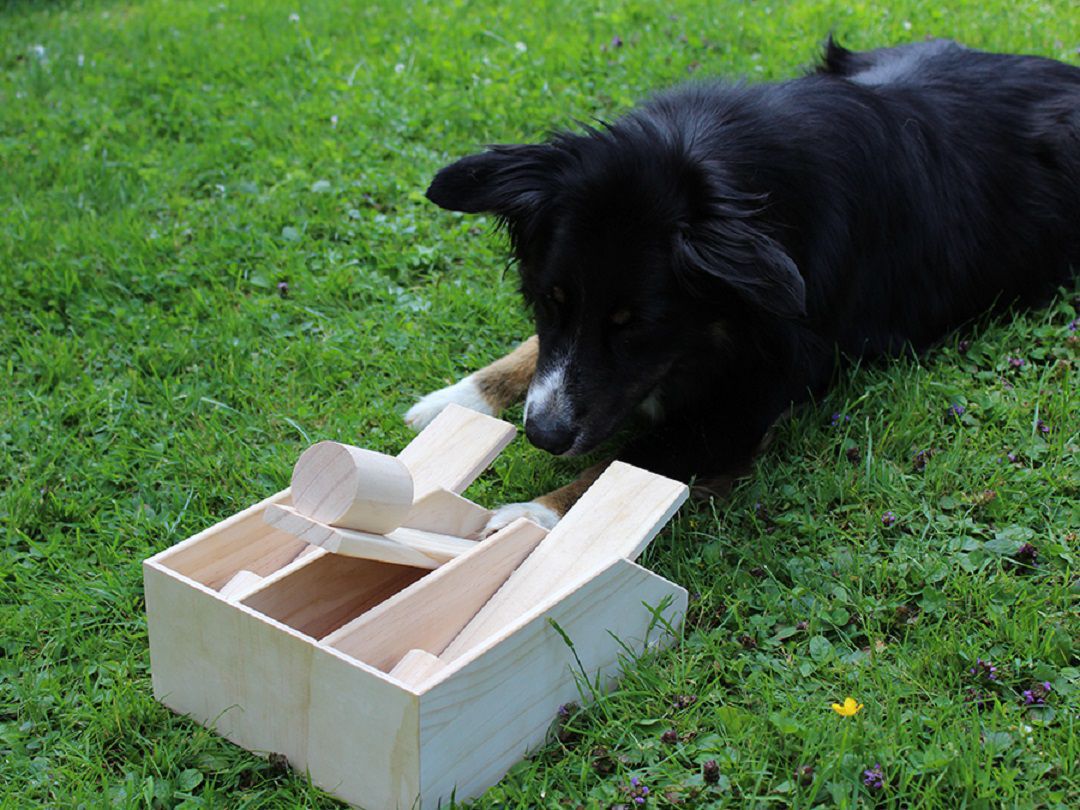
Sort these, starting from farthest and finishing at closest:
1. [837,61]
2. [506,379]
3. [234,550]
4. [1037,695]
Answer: [837,61] → [506,379] → [234,550] → [1037,695]

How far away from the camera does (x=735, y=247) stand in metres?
3.01

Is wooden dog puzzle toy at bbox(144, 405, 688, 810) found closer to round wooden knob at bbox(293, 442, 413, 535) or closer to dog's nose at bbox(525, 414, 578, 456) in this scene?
round wooden knob at bbox(293, 442, 413, 535)

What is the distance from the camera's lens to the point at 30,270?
453cm

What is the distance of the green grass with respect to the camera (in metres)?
2.43

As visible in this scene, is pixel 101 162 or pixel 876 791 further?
pixel 101 162

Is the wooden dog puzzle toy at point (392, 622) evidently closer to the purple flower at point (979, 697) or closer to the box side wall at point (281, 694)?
the box side wall at point (281, 694)

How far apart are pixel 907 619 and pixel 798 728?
1.75ft

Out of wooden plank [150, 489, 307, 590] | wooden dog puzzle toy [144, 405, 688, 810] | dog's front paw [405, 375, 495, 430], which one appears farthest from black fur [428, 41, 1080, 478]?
wooden plank [150, 489, 307, 590]

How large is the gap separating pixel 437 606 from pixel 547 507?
70 cm

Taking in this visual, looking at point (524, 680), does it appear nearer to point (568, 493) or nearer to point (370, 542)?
point (370, 542)

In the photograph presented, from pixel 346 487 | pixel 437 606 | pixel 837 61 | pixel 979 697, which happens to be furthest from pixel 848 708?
pixel 837 61

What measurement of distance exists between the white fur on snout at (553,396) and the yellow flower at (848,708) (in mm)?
1169

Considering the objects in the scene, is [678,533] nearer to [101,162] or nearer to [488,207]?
[488,207]

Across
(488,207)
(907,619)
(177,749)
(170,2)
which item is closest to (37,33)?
(170,2)
